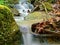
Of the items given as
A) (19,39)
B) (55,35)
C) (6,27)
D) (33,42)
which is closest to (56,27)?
(55,35)

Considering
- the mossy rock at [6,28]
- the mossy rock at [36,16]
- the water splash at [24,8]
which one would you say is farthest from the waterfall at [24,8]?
the mossy rock at [6,28]

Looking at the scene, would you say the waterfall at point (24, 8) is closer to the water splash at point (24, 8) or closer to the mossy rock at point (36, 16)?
the water splash at point (24, 8)

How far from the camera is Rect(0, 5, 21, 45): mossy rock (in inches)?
206

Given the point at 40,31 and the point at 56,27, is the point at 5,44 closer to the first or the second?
the point at 40,31

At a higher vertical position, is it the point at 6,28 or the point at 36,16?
the point at 6,28

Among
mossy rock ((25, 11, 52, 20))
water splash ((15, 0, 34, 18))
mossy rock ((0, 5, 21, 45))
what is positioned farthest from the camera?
water splash ((15, 0, 34, 18))

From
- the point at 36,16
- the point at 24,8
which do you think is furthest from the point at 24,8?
the point at 36,16

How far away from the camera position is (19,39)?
5762mm

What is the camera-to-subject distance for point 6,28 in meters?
5.35

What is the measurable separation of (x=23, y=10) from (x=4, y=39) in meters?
7.65

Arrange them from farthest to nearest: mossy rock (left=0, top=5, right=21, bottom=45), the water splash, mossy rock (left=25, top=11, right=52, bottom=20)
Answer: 1. the water splash
2. mossy rock (left=25, top=11, right=52, bottom=20)
3. mossy rock (left=0, top=5, right=21, bottom=45)

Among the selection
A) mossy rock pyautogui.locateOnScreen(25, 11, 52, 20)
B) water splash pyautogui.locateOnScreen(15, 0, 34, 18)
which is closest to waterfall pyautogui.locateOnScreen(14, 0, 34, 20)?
water splash pyautogui.locateOnScreen(15, 0, 34, 18)

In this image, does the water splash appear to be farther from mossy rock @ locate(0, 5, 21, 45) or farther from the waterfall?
mossy rock @ locate(0, 5, 21, 45)

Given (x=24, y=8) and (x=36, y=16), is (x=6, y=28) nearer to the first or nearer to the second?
(x=36, y=16)
